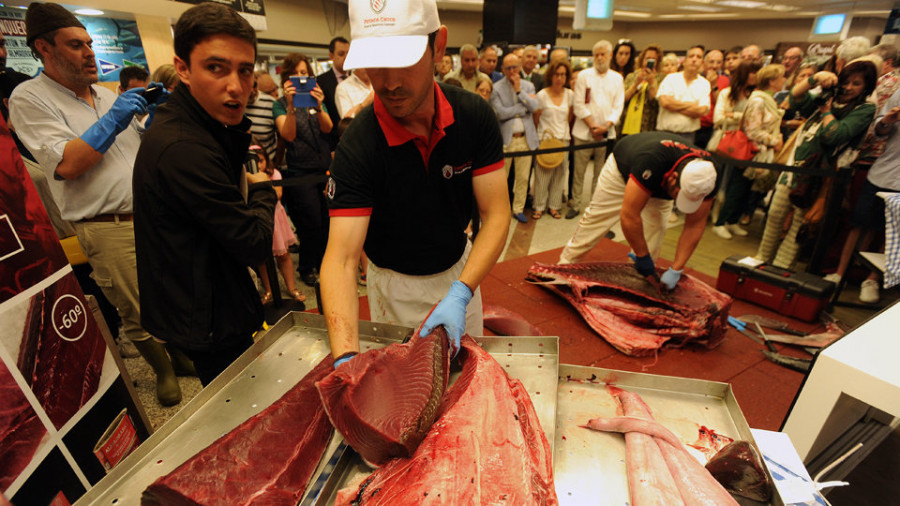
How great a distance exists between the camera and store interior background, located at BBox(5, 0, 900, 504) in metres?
4.32

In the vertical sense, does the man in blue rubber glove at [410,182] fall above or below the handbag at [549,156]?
above

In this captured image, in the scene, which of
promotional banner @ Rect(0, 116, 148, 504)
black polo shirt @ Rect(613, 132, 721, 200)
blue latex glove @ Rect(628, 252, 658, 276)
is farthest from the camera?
blue latex glove @ Rect(628, 252, 658, 276)

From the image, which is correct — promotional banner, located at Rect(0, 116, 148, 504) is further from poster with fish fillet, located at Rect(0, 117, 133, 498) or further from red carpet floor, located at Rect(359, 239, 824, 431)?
red carpet floor, located at Rect(359, 239, 824, 431)

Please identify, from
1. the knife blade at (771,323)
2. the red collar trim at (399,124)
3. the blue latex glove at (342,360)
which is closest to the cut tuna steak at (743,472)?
the blue latex glove at (342,360)

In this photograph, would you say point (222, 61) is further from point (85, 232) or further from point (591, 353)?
point (591, 353)

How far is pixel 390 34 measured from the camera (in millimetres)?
1405

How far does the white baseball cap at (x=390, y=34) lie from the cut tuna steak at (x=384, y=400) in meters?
0.99

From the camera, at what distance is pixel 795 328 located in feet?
11.4

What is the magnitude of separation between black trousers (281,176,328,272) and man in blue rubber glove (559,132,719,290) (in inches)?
117

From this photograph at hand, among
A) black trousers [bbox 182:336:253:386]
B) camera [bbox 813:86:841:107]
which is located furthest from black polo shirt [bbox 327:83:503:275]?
camera [bbox 813:86:841:107]

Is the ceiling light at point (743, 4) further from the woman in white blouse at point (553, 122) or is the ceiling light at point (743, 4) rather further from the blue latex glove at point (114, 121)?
the blue latex glove at point (114, 121)

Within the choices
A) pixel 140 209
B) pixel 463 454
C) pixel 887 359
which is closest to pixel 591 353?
pixel 887 359

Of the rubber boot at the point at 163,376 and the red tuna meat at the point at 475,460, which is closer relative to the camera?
the red tuna meat at the point at 475,460

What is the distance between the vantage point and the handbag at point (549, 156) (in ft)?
21.1
